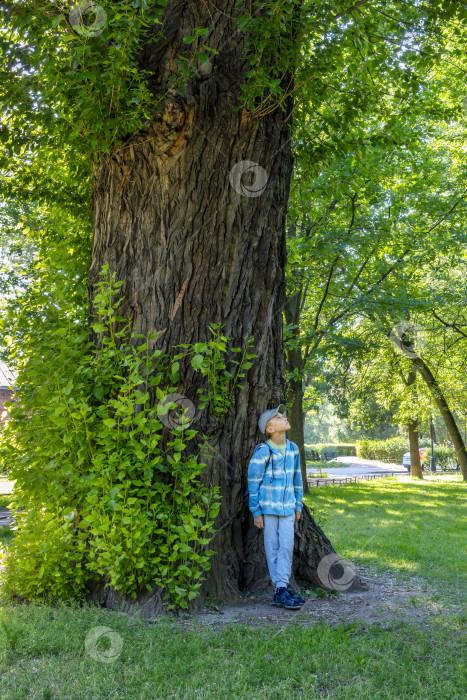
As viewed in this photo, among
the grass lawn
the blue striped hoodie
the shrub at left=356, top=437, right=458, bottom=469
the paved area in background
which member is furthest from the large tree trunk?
the shrub at left=356, top=437, right=458, bottom=469

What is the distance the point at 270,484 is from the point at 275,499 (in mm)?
136

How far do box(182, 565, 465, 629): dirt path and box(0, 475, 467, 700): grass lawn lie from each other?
198 mm

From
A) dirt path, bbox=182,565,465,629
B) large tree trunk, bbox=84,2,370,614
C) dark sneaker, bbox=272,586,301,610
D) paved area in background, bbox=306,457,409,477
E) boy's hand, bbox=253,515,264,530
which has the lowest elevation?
paved area in background, bbox=306,457,409,477

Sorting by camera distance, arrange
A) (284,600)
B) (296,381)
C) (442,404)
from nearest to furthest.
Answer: (284,600), (296,381), (442,404)

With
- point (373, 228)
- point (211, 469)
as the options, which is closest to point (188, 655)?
point (211, 469)

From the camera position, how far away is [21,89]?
543 cm

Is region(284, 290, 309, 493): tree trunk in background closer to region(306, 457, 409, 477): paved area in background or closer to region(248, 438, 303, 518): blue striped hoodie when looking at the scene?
region(248, 438, 303, 518): blue striped hoodie

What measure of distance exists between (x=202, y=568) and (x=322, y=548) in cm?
157

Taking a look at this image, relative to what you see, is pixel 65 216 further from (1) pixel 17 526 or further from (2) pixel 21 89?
(1) pixel 17 526

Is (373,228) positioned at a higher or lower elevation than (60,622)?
higher

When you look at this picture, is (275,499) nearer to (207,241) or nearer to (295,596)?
(295,596)

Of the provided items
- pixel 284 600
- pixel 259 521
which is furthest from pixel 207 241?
pixel 284 600

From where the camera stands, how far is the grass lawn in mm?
3094

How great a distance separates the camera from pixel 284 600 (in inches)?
185
